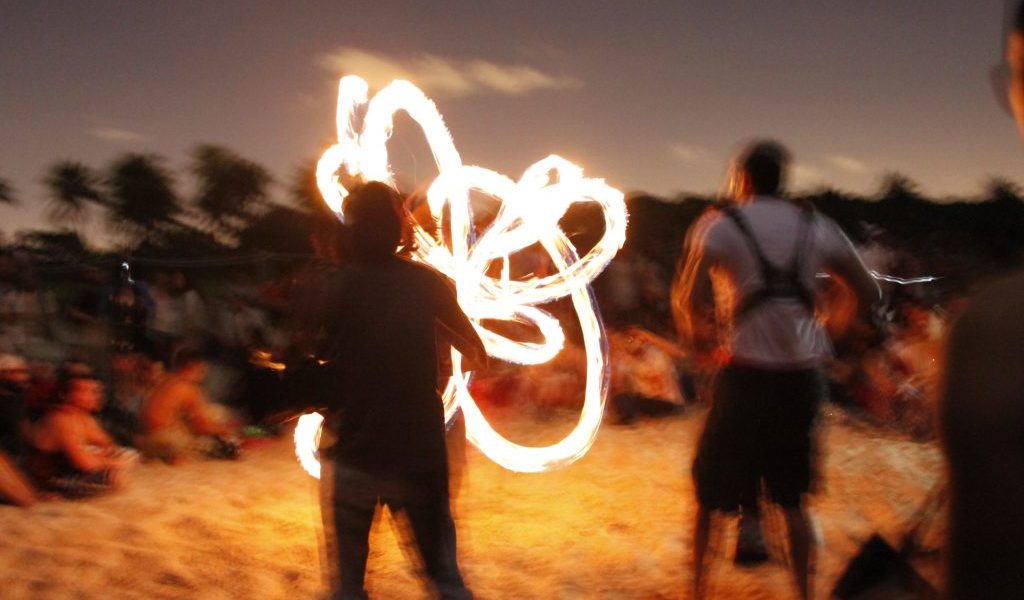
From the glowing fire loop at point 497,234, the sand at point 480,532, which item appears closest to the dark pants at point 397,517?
the sand at point 480,532

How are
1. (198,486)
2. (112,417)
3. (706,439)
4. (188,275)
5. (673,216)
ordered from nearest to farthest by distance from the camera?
(706,439)
(198,486)
(112,417)
(188,275)
(673,216)

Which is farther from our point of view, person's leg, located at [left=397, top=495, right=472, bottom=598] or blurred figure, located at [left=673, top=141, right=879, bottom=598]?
blurred figure, located at [left=673, top=141, right=879, bottom=598]

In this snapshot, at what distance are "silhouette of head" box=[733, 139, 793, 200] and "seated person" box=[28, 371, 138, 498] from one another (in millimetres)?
5297

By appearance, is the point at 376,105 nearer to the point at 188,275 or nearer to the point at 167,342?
the point at 167,342

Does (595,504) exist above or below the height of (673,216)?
below

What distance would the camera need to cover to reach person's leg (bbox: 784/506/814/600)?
3.54 m

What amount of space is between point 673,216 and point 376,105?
1451cm

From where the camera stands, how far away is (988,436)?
983mm

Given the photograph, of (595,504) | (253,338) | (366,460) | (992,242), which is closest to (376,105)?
(595,504)

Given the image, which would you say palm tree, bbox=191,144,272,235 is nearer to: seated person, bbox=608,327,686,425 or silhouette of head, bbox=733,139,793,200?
seated person, bbox=608,327,686,425

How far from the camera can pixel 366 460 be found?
2.85 m

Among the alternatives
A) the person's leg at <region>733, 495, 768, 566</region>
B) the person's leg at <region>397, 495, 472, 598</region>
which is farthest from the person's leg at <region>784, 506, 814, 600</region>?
the person's leg at <region>397, 495, 472, 598</region>

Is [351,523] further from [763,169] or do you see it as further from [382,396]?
[763,169]

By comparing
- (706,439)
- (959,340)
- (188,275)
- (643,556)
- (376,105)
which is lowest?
(643,556)
